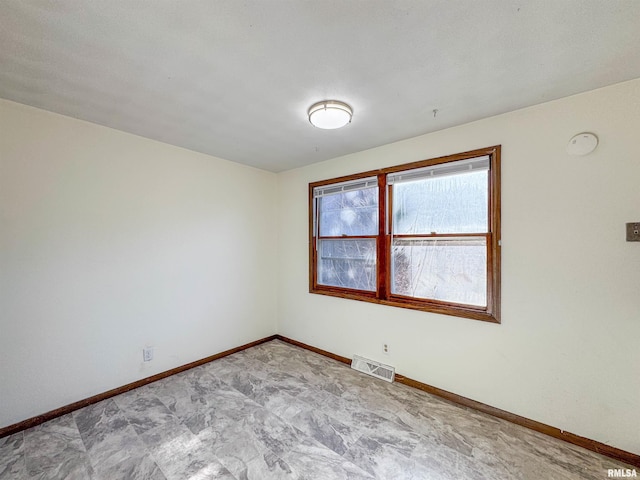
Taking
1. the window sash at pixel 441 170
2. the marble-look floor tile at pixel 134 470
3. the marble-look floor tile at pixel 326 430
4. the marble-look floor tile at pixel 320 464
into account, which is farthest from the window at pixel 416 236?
the marble-look floor tile at pixel 134 470

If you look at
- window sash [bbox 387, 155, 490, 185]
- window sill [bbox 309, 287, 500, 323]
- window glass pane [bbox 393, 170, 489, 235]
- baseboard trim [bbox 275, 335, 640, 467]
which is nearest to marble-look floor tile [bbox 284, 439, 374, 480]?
baseboard trim [bbox 275, 335, 640, 467]

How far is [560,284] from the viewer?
1919 millimetres

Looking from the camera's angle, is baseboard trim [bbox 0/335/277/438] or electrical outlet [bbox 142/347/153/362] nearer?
baseboard trim [bbox 0/335/277/438]

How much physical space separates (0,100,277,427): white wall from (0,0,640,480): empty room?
17 millimetres

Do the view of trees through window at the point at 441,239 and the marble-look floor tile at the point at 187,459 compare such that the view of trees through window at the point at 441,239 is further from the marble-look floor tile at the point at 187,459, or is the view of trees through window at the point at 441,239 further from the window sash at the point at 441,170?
the marble-look floor tile at the point at 187,459

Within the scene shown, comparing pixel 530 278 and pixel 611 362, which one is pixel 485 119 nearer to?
pixel 530 278

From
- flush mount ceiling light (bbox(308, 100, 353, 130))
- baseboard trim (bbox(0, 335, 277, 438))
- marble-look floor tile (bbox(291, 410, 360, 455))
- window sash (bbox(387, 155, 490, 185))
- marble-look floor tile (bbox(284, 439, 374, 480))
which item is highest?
flush mount ceiling light (bbox(308, 100, 353, 130))

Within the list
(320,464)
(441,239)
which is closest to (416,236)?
(441,239)

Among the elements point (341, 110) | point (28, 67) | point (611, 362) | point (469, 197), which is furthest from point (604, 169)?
point (28, 67)

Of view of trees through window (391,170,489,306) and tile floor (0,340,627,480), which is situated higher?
view of trees through window (391,170,489,306)

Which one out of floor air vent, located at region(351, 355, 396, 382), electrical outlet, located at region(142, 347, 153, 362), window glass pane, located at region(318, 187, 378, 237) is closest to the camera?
electrical outlet, located at region(142, 347, 153, 362)

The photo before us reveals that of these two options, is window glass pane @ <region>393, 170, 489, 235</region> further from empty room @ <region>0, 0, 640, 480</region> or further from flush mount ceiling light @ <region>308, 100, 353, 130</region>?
flush mount ceiling light @ <region>308, 100, 353, 130</region>

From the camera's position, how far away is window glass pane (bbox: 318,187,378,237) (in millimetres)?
3018

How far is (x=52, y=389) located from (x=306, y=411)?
80.4 inches
